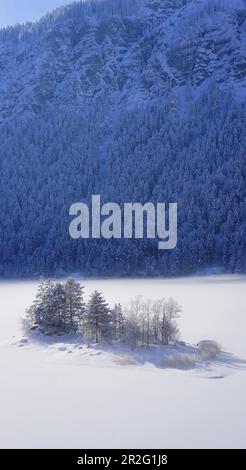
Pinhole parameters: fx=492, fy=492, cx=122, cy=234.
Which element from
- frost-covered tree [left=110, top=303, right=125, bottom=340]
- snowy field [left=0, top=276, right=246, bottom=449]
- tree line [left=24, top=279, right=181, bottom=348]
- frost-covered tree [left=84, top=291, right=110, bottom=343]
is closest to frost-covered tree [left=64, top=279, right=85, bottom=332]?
tree line [left=24, top=279, right=181, bottom=348]

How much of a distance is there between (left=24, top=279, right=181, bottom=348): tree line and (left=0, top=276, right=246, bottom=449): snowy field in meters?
2.75

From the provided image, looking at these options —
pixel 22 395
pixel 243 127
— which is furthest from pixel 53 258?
pixel 22 395

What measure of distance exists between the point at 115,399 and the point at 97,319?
1767 cm

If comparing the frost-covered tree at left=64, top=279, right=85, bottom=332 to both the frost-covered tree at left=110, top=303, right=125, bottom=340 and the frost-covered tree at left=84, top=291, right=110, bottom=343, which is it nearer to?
the frost-covered tree at left=84, top=291, right=110, bottom=343

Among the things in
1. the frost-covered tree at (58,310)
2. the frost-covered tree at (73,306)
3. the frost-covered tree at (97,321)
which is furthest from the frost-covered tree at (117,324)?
the frost-covered tree at (73,306)

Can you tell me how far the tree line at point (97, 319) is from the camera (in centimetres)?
4219

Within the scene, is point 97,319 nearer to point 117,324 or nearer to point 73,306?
point 117,324

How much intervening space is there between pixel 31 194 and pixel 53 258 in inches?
1814

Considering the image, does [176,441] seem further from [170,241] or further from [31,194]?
[31,194]

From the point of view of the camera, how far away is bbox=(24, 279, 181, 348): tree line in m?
42.2

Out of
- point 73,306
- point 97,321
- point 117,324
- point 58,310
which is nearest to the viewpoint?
point 97,321

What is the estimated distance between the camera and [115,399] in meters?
26.1

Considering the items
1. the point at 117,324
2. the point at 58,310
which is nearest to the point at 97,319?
the point at 117,324

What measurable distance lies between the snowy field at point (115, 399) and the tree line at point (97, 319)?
9.01 feet
